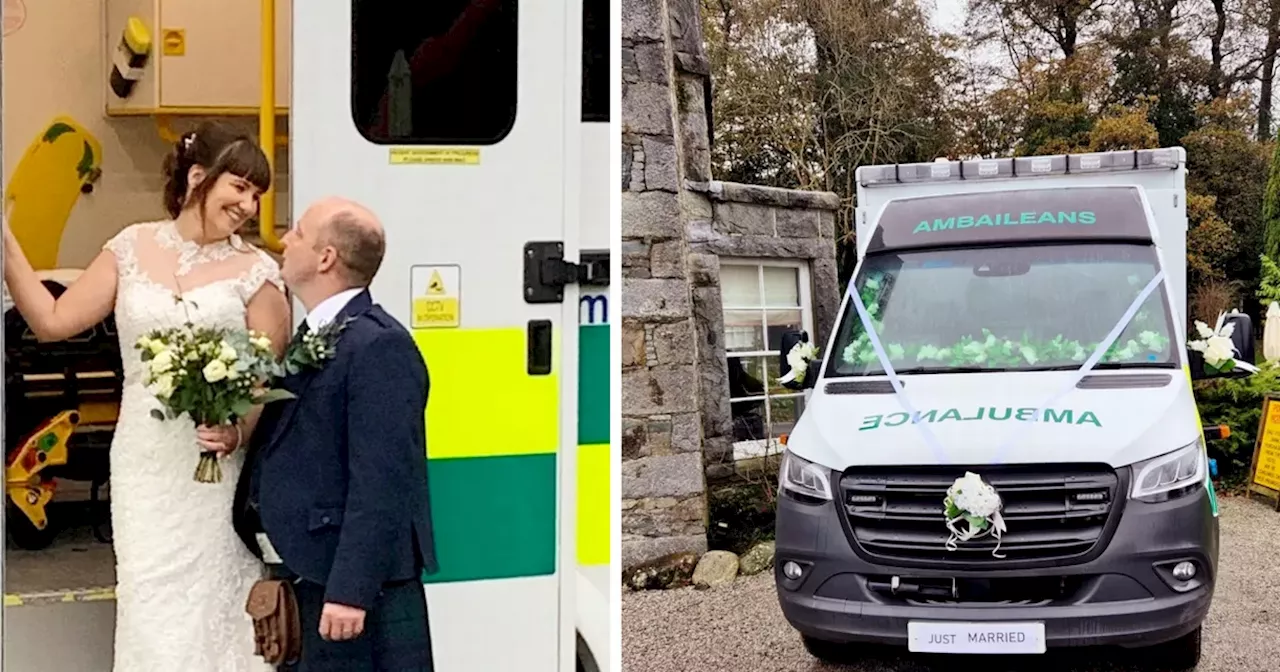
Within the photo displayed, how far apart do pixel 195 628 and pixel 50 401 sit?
0.44m

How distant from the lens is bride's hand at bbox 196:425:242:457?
5.88ft

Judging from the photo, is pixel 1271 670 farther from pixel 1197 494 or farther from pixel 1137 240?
pixel 1137 240

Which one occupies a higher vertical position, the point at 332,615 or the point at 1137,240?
the point at 1137,240

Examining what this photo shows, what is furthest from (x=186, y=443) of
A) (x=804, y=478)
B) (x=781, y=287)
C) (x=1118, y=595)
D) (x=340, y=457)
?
(x=781, y=287)

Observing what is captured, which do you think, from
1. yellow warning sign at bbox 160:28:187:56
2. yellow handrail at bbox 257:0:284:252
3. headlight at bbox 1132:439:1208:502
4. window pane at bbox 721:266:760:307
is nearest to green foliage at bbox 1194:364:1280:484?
headlight at bbox 1132:439:1208:502

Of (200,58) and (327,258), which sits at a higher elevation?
(200,58)

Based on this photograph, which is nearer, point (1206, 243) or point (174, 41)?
point (174, 41)

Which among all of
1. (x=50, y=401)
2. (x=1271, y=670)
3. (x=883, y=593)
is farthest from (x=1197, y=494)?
(x=50, y=401)

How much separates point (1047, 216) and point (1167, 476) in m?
1.00

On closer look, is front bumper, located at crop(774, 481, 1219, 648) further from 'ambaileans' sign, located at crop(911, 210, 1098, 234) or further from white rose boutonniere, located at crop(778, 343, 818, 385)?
'ambaileans' sign, located at crop(911, 210, 1098, 234)

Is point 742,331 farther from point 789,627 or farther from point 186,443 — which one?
point 186,443

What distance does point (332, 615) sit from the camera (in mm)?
1810

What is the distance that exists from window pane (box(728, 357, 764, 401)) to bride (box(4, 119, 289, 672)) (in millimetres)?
2422

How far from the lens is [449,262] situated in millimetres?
1872
